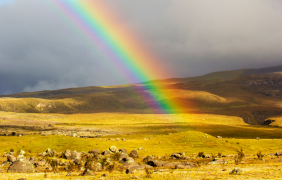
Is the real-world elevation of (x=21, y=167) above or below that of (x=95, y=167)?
above

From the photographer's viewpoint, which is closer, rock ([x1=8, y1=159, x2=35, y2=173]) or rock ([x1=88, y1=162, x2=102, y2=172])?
rock ([x1=8, y1=159, x2=35, y2=173])

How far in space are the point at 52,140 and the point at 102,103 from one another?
156313mm

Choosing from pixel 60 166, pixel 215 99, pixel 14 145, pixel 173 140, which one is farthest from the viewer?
pixel 215 99

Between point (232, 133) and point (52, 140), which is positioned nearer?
point (52, 140)

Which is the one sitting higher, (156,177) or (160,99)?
(160,99)

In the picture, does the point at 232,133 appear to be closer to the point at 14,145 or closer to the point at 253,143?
the point at 253,143

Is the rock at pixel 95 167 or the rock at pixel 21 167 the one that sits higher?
the rock at pixel 21 167

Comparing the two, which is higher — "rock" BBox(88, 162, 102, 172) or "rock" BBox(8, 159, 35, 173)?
"rock" BBox(8, 159, 35, 173)

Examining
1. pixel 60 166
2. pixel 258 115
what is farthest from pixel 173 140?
pixel 258 115

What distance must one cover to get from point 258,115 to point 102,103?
109074mm

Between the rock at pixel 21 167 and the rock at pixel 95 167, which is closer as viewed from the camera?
the rock at pixel 21 167

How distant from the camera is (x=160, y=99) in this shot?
193000mm

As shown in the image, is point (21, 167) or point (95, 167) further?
point (95, 167)

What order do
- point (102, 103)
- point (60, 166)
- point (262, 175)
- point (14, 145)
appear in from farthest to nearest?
point (102, 103) < point (14, 145) < point (60, 166) < point (262, 175)
